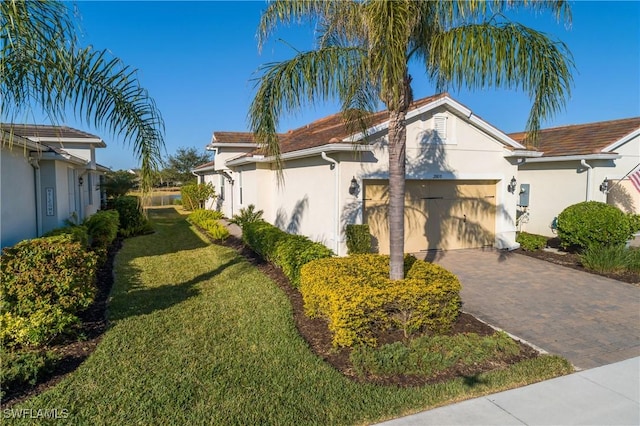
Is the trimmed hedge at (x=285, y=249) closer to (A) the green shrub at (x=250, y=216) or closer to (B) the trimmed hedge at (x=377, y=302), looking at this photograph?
(B) the trimmed hedge at (x=377, y=302)

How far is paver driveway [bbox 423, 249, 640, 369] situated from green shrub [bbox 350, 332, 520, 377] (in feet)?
3.06

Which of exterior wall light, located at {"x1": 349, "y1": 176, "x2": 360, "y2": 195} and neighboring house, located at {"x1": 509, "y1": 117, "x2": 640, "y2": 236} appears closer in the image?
exterior wall light, located at {"x1": 349, "y1": 176, "x2": 360, "y2": 195}

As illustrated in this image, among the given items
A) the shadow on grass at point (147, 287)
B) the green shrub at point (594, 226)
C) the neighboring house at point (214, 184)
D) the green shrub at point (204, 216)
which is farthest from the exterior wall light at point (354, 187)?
the neighboring house at point (214, 184)

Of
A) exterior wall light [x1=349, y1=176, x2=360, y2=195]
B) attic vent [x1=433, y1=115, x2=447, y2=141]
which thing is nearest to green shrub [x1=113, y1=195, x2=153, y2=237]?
exterior wall light [x1=349, y1=176, x2=360, y2=195]

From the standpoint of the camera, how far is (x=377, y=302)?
543cm

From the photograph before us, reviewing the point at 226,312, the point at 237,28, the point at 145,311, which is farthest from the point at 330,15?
the point at 145,311

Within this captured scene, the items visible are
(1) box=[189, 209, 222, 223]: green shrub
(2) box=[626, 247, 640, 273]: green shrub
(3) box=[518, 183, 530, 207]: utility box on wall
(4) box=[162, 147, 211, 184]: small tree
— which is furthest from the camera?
(4) box=[162, 147, 211, 184]: small tree

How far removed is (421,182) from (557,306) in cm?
550

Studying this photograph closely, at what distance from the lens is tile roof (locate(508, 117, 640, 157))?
45.7ft

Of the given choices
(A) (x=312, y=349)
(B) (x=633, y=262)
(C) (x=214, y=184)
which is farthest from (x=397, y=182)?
(C) (x=214, y=184)

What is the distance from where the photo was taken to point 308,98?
6695mm

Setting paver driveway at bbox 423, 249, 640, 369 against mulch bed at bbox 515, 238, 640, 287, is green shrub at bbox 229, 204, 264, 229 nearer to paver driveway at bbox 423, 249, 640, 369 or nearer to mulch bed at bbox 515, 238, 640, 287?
paver driveway at bbox 423, 249, 640, 369

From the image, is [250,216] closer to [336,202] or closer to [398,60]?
[336,202]

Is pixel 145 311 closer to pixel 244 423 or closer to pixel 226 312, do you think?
pixel 226 312
